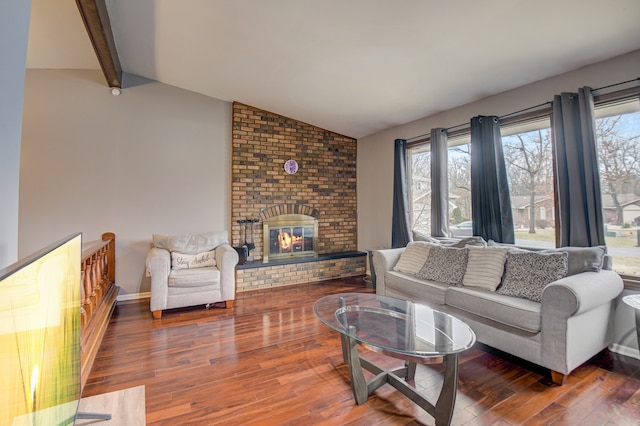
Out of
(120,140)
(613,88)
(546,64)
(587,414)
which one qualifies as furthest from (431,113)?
(120,140)

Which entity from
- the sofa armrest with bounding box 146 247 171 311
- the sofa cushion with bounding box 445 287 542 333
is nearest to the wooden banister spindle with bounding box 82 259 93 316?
the sofa armrest with bounding box 146 247 171 311

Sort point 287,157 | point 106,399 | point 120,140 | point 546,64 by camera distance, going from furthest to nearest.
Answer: point 287,157, point 120,140, point 546,64, point 106,399

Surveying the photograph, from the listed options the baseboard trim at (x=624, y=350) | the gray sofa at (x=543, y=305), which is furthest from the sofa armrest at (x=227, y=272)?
the baseboard trim at (x=624, y=350)

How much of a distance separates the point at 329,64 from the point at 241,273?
2.95 meters

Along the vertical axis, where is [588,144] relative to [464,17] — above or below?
below

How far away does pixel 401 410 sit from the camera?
1754 mm

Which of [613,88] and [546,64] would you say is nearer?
[613,88]

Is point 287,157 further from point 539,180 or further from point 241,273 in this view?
point 539,180

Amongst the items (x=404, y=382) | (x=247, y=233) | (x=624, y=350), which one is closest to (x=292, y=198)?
(x=247, y=233)

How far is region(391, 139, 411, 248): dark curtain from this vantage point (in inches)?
171

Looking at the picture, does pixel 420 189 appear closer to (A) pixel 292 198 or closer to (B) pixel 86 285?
(A) pixel 292 198

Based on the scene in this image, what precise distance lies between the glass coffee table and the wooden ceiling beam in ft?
9.98

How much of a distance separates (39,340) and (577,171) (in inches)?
139

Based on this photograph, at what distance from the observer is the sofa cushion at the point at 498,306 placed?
2.08 meters
